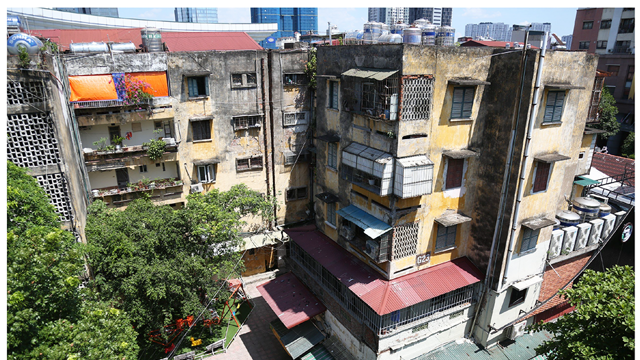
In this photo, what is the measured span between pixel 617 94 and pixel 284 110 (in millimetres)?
46718

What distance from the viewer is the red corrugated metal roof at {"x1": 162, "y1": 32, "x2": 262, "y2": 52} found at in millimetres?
27712

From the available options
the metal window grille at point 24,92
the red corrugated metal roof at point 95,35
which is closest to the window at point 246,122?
the metal window grille at point 24,92

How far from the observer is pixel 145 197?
25.3m

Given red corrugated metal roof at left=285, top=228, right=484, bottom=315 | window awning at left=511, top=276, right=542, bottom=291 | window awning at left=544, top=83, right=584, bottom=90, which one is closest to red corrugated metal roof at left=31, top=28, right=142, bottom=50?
red corrugated metal roof at left=285, top=228, right=484, bottom=315

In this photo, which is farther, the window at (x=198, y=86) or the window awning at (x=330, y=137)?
the window at (x=198, y=86)

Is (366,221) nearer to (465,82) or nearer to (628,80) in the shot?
(465,82)

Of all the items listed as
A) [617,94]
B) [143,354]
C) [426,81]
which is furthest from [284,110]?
[617,94]

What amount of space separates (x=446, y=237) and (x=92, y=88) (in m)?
21.2

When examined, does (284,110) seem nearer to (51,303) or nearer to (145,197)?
(145,197)

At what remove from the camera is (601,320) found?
13.5 metres

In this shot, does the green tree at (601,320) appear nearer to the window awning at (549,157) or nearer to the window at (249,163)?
the window awning at (549,157)

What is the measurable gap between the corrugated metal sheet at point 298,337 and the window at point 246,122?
12578mm

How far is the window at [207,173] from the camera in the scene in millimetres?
26484

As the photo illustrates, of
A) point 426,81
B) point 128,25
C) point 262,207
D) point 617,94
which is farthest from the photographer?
point 128,25
